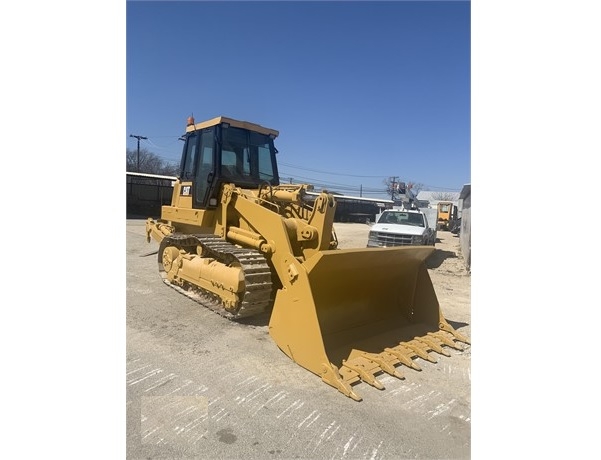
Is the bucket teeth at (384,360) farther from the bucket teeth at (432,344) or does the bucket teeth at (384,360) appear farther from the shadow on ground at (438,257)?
the shadow on ground at (438,257)

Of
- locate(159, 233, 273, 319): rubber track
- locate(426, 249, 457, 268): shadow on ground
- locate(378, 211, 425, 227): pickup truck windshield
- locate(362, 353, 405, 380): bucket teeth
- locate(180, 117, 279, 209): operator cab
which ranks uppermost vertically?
locate(180, 117, 279, 209): operator cab

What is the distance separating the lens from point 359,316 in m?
Result: 4.90

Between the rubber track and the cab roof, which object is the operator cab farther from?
the rubber track

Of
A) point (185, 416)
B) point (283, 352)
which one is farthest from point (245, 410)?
point (283, 352)

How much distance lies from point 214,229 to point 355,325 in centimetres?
287

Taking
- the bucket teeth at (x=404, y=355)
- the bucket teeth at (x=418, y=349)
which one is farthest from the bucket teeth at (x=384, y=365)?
the bucket teeth at (x=418, y=349)

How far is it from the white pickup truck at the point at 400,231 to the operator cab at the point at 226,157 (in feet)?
18.8

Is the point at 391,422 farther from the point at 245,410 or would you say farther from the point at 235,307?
the point at 235,307

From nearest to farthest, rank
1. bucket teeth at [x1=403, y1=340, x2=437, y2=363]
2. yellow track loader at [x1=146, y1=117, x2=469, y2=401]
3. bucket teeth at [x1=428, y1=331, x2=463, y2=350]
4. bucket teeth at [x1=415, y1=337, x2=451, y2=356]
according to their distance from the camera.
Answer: yellow track loader at [x1=146, y1=117, x2=469, y2=401], bucket teeth at [x1=403, y1=340, x2=437, y2=363], bucket teeth at [x1=415, y1=337, x2=451, y2=356], bucket teeth at [x1=428, y1=331, x2=463, y2=350]

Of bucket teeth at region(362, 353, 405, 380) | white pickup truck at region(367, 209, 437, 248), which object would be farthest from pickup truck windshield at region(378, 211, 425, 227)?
bucket teeth at region(362, 353, 405, 380)

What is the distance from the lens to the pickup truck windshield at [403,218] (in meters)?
12.8

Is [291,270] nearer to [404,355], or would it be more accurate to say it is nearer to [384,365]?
[384,365]

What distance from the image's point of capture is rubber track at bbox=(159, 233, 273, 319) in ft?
15.8

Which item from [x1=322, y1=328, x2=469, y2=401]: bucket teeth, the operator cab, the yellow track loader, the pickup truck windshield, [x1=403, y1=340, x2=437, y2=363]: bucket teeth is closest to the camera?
[x1=322, y1=328, x2=469, y2=401]: bucket teeth
